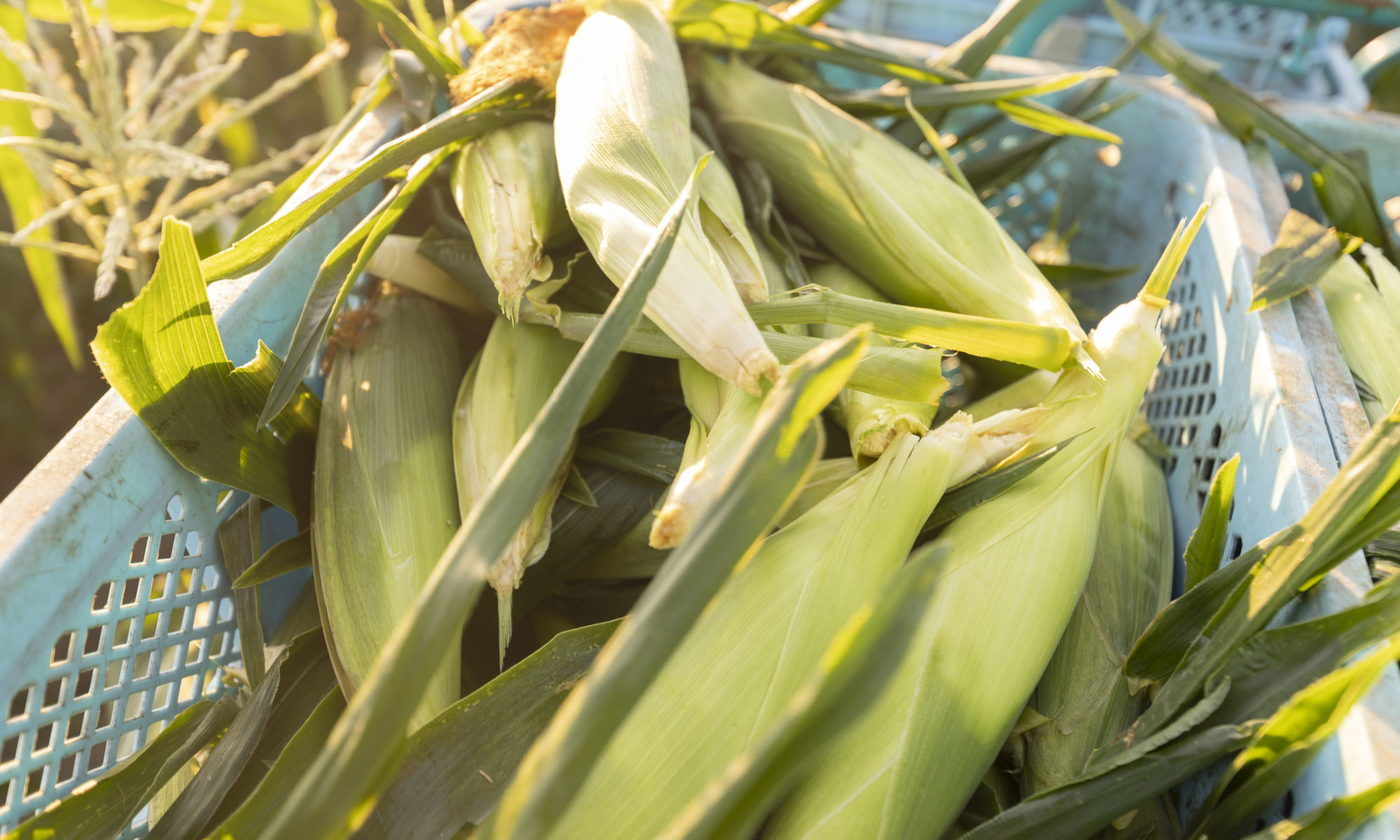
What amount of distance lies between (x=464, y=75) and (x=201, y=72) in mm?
219

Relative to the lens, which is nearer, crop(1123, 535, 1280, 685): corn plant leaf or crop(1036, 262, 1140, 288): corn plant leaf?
crop(1123, 535, 1280, 685): corn plant leaf

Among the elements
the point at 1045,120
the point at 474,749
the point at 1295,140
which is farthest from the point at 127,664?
the point at 1295,140

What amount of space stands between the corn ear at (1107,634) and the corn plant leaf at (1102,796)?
0.13 ft

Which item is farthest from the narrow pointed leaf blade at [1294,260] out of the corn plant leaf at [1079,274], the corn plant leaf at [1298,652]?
the corn plant leaf at [1298,652]

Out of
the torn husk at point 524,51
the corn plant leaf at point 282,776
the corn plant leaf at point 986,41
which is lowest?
the corn plant leaf at point 282,776

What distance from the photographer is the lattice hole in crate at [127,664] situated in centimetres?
37

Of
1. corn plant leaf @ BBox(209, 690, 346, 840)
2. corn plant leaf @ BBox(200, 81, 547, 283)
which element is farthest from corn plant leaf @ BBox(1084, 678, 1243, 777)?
corn plant leaf @ BBox(200, 81, 547, 283)

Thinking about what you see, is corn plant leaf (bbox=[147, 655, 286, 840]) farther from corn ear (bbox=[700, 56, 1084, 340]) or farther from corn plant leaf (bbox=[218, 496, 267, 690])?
corn ear (bbox=[700, 56, 1084, 340])

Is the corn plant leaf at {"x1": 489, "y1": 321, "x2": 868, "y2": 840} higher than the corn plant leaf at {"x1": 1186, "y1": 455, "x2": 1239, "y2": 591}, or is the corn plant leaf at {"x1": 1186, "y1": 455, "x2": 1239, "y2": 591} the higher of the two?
the corn plant leaf at {"x1": 489, "y1": 321, "x2": 868, "y2": 840}

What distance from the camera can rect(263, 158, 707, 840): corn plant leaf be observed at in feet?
0.75

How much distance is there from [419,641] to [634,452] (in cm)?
26

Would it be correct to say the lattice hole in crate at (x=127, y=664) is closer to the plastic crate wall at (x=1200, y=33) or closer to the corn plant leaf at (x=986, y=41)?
the corn plant leaf at (x=986, y=41)

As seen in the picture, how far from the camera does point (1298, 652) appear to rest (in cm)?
35

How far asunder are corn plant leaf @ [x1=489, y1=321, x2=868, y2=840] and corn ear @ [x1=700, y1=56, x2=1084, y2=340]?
230mm
